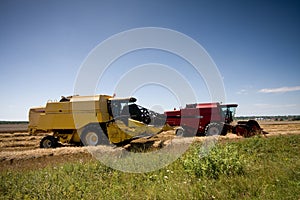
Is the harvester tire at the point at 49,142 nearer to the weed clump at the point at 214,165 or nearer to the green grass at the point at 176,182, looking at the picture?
the green grass at the point at 176,182

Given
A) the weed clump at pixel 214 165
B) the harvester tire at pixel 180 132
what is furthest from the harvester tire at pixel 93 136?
the weed clump at pixel 214 165

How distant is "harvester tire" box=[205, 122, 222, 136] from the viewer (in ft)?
56.4

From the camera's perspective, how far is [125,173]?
6816mm

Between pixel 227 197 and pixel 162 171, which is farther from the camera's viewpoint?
pixel 162 171

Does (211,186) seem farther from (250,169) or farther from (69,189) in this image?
(69,189)

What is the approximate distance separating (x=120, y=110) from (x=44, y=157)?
5.18 m

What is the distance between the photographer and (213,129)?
17.3m

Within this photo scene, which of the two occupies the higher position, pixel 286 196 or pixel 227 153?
pixel 227 153

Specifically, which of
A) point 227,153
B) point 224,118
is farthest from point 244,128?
point 227,153

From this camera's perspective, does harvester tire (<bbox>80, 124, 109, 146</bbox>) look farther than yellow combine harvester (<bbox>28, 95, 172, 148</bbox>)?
Yes

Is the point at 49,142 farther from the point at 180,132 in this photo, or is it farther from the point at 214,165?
the point at 214,165

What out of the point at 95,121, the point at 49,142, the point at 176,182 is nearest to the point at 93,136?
the point at 95,121

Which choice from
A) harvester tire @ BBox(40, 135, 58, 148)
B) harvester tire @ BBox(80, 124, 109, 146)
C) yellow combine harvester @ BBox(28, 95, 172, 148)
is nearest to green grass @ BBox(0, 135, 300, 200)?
yellow combine harvester @ BBox(28, 95, 172, 148)

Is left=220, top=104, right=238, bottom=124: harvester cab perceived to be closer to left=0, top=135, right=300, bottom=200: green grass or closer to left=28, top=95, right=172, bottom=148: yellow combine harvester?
left=28, top=95, right=172, bottom=148: yellow combine harvester
